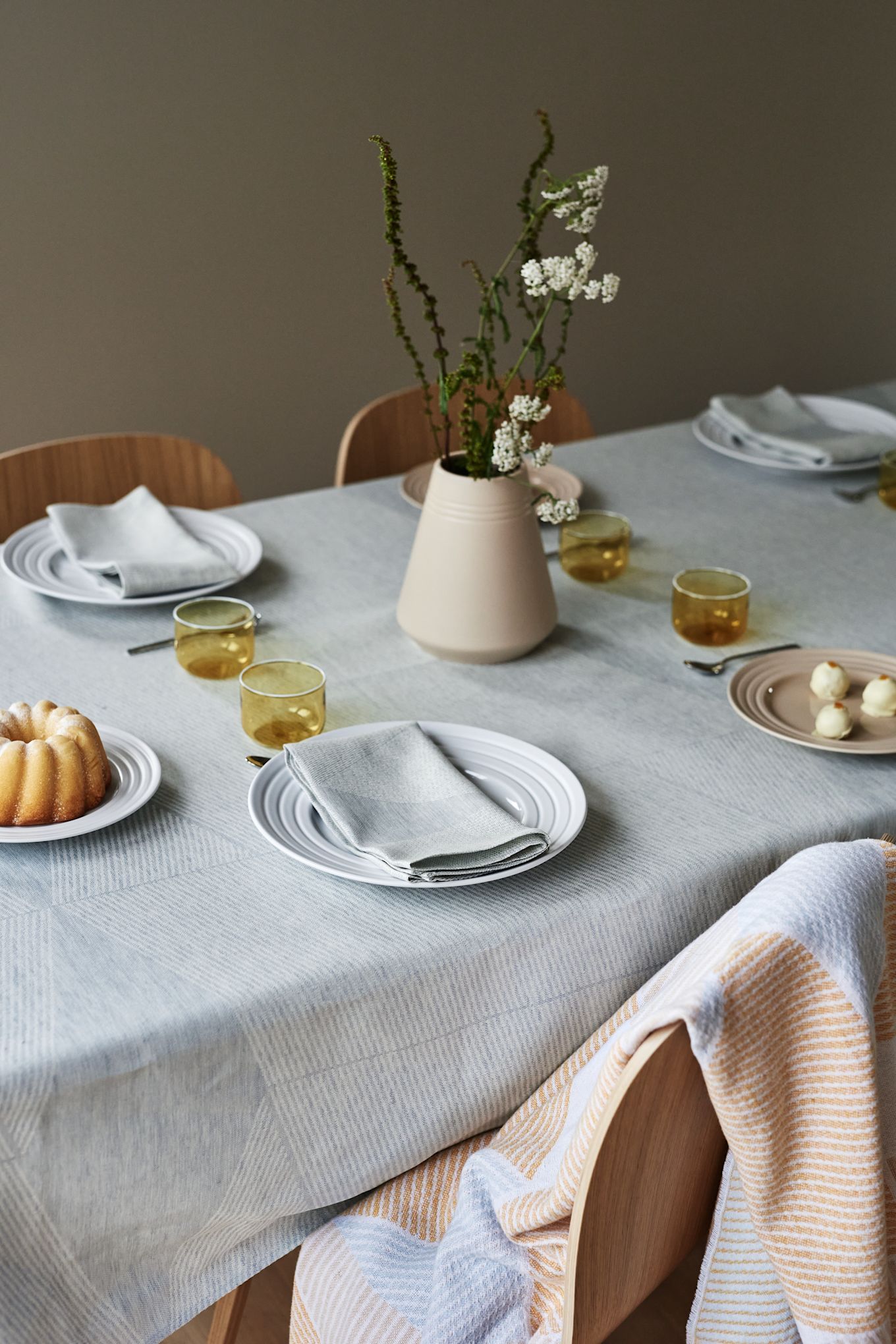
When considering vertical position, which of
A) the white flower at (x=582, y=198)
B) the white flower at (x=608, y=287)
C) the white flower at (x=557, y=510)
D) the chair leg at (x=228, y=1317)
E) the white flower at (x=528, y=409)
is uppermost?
the white flower at (x=582, y=198)

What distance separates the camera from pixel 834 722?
47.0 inches

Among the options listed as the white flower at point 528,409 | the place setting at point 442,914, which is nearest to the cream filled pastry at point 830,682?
the place setting at point 442,914

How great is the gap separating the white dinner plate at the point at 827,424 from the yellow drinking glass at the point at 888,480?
75mm

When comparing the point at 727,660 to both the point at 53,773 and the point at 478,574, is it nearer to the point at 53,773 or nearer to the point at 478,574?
the point at 478,574

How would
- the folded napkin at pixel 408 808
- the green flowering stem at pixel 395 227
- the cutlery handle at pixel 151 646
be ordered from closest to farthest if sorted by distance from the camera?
the folded napkin at pixel 408 808 → the green flowering stem at pixel 395 227 → the cutlery handle at pixel 151 646

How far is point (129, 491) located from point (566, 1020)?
1292 mm

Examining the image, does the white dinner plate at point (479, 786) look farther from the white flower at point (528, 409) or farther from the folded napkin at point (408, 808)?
the white flower at point (528, 409)

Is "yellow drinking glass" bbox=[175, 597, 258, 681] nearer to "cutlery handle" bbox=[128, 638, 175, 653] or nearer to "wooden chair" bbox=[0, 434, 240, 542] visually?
"cutlery handle" bbox=[128, 638, 175, 653]

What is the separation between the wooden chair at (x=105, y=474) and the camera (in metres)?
1.87

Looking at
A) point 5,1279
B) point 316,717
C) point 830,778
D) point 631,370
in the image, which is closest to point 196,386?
point 631,370

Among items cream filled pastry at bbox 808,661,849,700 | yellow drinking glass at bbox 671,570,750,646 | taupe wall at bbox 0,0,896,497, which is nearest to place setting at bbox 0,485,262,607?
yellow drinking glass at bbox 671,570,750,646

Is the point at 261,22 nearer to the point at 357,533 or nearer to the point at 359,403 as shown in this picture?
the point at 359,403

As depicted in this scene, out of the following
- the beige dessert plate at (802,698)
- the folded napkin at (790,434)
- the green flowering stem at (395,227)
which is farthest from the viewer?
the folded napkin at (790,434)

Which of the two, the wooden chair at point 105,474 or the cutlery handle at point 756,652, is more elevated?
the wooden chair at point 105,474
